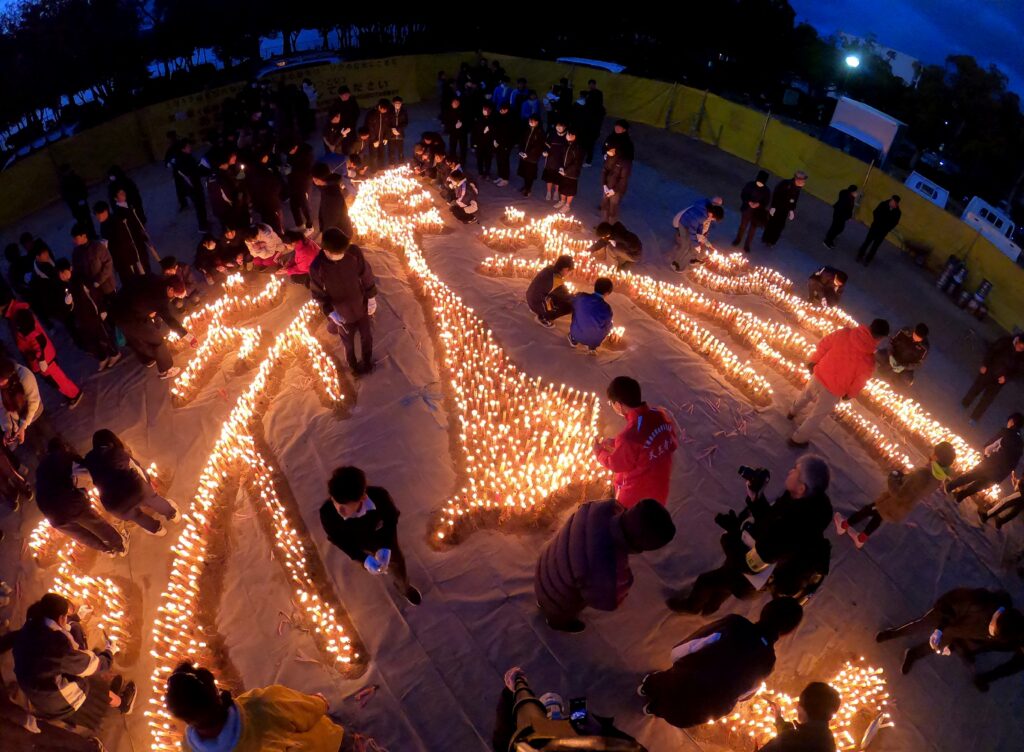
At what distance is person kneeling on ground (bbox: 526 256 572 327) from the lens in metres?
8.63

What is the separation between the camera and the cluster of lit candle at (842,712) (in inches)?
202

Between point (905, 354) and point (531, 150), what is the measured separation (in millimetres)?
8004

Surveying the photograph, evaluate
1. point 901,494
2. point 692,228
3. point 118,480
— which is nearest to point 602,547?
point 901,494

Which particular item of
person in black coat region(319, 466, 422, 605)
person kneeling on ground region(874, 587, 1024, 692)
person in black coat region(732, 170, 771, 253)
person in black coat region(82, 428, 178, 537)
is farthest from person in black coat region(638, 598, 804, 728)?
person in black coat region(732, 170, 771, 253)

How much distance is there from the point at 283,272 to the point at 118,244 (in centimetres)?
231

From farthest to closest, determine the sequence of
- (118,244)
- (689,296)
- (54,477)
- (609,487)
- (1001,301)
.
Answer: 1. (1001,301)
2. (689,296)
3. (118,244)
4. (609,487)
5. (54,477)

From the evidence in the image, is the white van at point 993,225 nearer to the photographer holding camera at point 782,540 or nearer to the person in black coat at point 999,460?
the person in black coat at point 999,460

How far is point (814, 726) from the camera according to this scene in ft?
12.9

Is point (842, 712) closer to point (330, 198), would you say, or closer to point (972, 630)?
point (972, 630)

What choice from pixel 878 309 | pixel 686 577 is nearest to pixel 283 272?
pixel 686 577

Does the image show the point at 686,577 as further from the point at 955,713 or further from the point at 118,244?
the point at 118,244

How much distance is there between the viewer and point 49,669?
4.55m

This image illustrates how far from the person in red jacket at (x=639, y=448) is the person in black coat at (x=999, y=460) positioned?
4592 millimetres

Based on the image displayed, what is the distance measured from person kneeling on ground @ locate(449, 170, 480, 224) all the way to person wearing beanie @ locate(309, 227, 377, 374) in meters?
4.92
